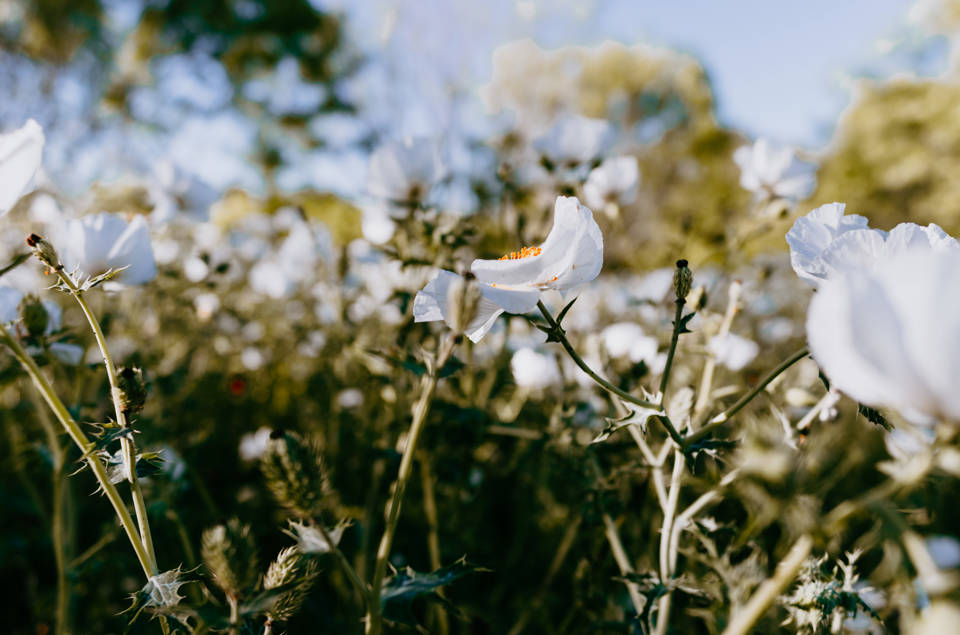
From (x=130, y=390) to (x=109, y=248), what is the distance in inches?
15.9

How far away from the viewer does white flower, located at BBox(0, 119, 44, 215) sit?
1.97 ft

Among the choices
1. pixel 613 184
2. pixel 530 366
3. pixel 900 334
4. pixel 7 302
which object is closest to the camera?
pixel 900 334

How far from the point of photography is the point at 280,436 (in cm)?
57

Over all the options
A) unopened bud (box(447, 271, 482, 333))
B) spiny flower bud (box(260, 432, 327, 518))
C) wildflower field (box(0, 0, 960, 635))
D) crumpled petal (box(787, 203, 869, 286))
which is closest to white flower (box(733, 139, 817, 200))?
wildflower field (box(0, 0, 960, 635))

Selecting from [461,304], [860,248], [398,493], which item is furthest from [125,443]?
[860,248]

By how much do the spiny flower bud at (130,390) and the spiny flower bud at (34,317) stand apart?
26cm

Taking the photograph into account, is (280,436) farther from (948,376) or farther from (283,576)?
(948,376)

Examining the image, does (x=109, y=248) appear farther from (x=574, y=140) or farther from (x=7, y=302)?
(x=574, y=140)

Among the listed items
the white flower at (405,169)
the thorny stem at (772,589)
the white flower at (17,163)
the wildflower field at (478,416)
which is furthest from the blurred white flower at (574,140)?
the thorny stem at (772,589)

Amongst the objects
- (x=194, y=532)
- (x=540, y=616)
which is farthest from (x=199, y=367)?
(x=540, y=616)

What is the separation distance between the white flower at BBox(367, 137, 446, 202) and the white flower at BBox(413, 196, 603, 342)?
0.72 metres

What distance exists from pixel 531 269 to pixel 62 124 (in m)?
11.5

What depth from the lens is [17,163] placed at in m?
0.61

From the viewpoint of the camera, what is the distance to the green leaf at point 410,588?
58cm
